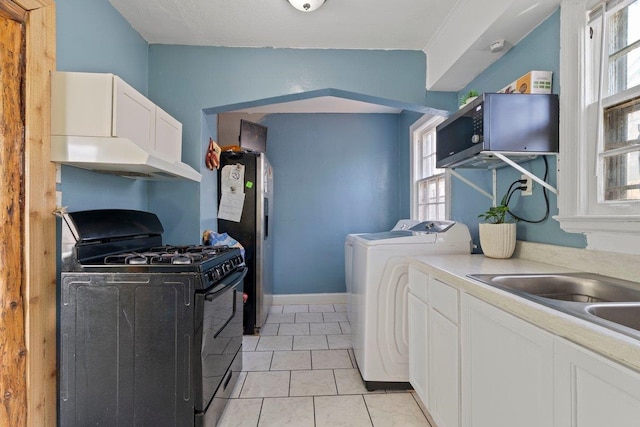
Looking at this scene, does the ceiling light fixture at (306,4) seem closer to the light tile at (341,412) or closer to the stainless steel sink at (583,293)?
the stainless steel sink at (583,293)

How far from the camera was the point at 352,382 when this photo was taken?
2.23 meters

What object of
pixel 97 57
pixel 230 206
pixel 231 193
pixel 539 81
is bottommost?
pixel 230 206

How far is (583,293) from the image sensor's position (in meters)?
1.28

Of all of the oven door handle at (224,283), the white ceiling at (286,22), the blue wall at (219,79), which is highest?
the white ceiling at (286,22)

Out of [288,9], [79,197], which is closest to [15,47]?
[79,197]

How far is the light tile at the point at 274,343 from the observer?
9.18ft

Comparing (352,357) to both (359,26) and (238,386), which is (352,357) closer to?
(238,386)

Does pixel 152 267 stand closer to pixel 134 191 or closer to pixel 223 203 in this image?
pixel 134 191

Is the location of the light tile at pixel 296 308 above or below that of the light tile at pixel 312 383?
below

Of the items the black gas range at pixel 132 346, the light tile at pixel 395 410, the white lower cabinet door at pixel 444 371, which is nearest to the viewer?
the white lower cabinet door at pixel 444 371

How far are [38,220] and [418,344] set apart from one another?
2.01 m

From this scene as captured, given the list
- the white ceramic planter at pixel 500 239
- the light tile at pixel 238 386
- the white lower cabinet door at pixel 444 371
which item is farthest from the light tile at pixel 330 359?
the white ceramic planter at pixel 500 239

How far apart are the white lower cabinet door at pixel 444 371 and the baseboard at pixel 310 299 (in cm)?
260

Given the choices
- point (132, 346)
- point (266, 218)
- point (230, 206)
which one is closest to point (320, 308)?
point (266, 218)
